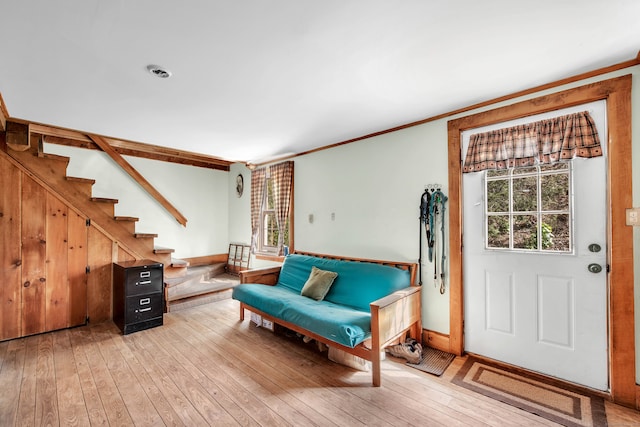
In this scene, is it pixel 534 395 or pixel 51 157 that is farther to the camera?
pixel 51 157

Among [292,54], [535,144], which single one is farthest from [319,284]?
[535,144]

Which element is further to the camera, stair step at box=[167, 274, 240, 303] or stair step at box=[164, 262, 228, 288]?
stair step at box=[164, 262, 228, 288]

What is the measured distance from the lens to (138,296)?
127 inches

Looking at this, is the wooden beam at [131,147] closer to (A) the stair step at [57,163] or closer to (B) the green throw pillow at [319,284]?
(A) the stair step at [57,163]

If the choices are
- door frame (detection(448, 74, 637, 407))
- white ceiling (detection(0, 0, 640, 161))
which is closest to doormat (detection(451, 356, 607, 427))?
door frame (detection(448, 74, 637, 407))

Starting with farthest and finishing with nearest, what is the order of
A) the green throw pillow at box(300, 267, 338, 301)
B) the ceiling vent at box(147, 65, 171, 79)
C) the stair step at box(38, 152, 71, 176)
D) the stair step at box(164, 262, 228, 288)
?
the stair step at box(164, 262, 228, 288), the stair step at box(38, 152, 71, 176), the green throw pillow at box(300, 267, 338, 301), the ceiling vent at box(147, 65, 171, 79)

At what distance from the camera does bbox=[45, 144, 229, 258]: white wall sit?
415 centimetres

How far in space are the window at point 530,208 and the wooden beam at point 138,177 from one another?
15.2 ft

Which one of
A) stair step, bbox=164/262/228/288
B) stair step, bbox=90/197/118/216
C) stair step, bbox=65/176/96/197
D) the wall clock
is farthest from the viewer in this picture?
the wall clock

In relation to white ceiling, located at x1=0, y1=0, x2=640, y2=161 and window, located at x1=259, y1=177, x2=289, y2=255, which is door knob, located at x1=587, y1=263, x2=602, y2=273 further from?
window, located at x1=259, y1=177, x2=289, y2=255

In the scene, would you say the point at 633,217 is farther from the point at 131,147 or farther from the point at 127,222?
the point at 131,147

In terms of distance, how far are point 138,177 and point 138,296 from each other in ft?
6.87

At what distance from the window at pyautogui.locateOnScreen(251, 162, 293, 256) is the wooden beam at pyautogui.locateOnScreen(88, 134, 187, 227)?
1.29 meters

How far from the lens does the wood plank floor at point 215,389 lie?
184 centimetres
